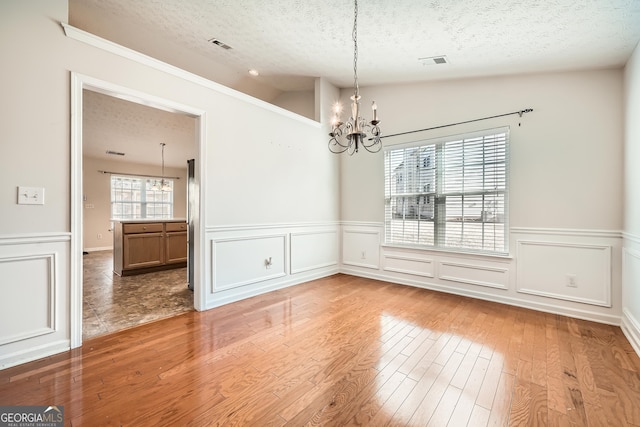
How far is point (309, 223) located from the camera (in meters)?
4.48

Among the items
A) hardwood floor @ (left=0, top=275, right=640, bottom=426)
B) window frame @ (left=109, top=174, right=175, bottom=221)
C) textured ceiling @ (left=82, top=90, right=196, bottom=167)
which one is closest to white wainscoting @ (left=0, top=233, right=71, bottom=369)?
hardwood floor @ (left=0, top=275, right=640, bottom=426)

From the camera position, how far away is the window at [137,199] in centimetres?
842

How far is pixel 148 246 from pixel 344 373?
14.4 feet

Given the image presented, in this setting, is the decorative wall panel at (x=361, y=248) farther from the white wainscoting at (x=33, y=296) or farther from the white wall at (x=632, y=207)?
the white wainscoting at (x=33, y=296)

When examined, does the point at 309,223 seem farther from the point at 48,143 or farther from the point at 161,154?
the point at 161,154

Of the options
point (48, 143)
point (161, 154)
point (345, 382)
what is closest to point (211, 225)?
point (48, 143)

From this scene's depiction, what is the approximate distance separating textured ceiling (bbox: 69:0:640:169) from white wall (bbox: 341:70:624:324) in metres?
0.26

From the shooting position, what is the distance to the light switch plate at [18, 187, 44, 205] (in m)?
2.07

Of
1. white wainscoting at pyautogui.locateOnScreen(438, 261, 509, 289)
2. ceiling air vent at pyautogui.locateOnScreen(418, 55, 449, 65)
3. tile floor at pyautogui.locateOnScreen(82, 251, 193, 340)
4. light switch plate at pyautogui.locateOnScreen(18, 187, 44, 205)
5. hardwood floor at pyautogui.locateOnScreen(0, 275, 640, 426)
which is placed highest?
ceiling air vent at pyautogui.locateOnScreen(418, 55, 449, 65)

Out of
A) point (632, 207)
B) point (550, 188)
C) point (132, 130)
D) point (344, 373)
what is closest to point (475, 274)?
point (550, 188)

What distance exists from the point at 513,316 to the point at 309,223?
2.88m

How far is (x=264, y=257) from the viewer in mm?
3852

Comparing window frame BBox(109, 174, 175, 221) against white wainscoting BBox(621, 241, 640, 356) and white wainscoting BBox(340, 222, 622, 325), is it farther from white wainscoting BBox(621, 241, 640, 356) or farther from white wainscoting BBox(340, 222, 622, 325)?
white wainscoting BBox(621, 241, 640, 356)

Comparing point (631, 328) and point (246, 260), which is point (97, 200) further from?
point (631, 328)
